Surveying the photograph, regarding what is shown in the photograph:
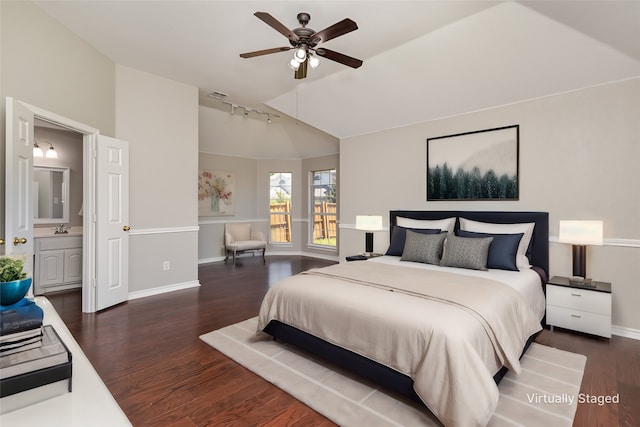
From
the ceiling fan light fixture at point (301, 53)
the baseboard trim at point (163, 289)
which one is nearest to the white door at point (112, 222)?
the baseboard trim at point (163, 289)

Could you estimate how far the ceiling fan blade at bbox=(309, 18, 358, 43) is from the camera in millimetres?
2386

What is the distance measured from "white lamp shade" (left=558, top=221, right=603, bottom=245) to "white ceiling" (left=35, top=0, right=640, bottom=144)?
4.91 ft

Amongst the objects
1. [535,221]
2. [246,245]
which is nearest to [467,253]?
[535,221]

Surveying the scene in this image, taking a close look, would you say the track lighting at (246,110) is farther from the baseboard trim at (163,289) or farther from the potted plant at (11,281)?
the potted plant at (11,281)

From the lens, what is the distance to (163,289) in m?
4.55

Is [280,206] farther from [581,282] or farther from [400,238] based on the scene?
[581,282]

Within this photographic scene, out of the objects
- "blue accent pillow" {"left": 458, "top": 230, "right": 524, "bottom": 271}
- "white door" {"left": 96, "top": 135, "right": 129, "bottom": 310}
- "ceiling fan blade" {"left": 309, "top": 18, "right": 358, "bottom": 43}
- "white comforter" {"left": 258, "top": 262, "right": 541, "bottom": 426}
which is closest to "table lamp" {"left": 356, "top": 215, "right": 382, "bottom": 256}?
"blue accent pillow" {"left": 458, "top": 230, "right": 524, "bottom": 271}

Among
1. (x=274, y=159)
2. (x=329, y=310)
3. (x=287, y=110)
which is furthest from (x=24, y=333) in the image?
(x=274, y=159)

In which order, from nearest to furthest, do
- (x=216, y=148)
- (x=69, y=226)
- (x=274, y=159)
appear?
(x=69, y=226) → (x=216, y=148) → (x=274, y=159)

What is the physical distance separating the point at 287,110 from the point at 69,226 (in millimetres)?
4010

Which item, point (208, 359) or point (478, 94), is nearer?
point (208, 359)

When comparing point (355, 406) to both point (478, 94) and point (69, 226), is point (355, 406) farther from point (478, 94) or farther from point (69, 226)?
point (69, 226)

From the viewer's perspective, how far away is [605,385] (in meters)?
2.24

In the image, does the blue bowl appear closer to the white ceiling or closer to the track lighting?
the white ceiling
